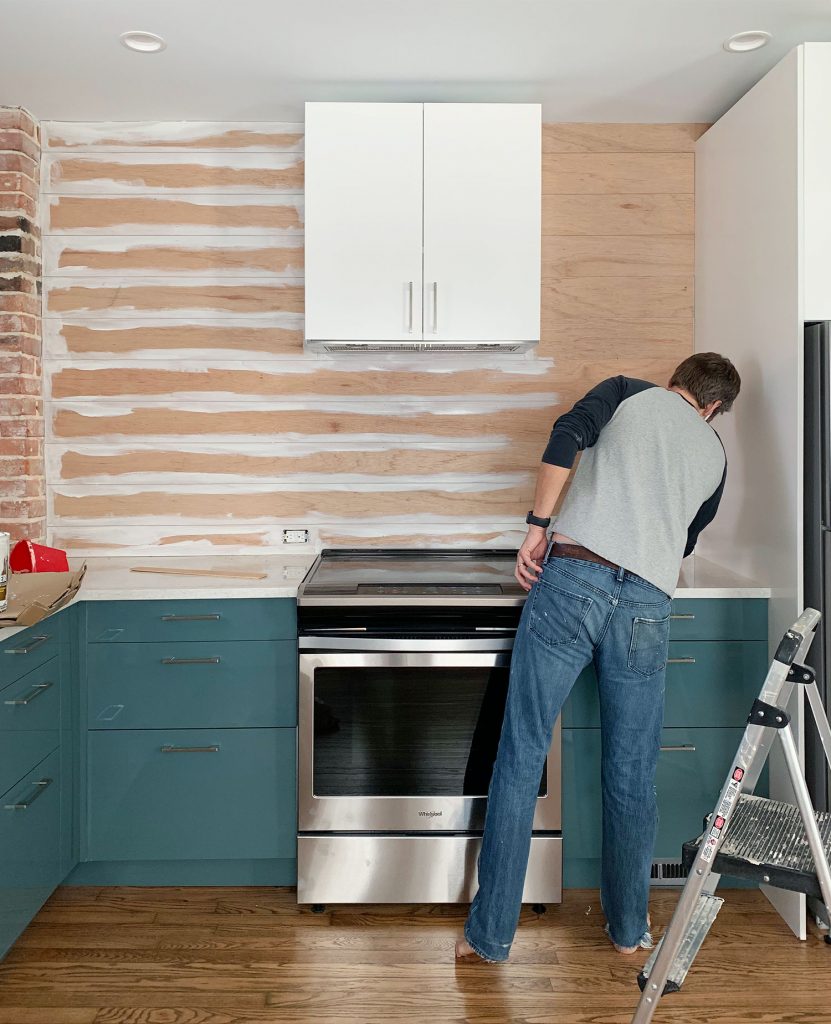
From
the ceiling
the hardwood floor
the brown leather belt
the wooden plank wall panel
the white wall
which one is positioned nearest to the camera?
the hardwood floor

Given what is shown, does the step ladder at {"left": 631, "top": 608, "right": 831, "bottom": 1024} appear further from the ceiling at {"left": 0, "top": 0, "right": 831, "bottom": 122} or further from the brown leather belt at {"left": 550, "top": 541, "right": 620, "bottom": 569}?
the ceiling at {"left": 0, "top": 0, "right": 831, "bottom": 122}

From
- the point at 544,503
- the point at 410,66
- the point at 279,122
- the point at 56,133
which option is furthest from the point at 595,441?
the point at 56,133

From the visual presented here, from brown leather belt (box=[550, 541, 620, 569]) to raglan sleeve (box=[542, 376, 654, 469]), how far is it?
20cm

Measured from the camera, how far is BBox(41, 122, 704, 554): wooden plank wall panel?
3053mm

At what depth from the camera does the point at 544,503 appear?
2299 millimetres

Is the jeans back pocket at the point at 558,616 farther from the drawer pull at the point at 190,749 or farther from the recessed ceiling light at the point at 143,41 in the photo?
the recessed ceiling light at the point at 143,41

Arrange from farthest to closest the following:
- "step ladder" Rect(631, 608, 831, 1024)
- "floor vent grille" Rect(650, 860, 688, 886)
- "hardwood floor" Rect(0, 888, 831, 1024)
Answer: "floor vent grille" Rect(650, 860, 688, 886) → "hardwood floor" Rect(0, 888, 831, 1024) → "step ladder" Rect(631, 608, 831, 1024)

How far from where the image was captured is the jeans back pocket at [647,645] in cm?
220

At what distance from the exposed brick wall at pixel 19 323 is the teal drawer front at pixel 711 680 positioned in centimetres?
211

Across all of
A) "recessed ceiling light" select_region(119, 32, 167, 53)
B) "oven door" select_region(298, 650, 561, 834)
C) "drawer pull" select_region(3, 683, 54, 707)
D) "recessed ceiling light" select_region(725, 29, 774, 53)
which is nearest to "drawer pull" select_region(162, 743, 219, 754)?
"oven door" select_region(298, 650, 561, 834)

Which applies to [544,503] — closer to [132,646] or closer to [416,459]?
[416,459]

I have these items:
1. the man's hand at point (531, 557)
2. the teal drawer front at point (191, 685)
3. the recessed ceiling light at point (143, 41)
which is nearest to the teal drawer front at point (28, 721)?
the teal drawer front at point (191, 685)

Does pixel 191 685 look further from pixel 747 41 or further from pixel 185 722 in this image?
pixel 747 41

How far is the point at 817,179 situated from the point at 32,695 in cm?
241
